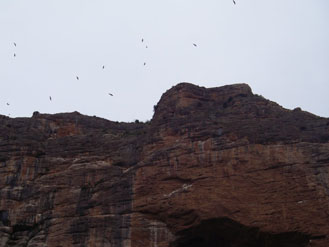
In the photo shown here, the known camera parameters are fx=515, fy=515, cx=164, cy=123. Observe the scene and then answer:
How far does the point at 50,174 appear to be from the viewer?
36.5 metres

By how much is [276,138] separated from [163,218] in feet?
30.0

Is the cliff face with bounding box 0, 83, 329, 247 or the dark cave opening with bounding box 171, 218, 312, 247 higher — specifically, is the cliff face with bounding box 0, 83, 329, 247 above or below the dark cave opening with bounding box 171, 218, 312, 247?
above

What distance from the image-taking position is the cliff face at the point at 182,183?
30859mm

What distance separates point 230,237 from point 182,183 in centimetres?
450

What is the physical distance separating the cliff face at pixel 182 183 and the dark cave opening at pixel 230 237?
72 millimetres

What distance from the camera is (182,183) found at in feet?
107

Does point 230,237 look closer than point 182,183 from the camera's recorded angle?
Yes

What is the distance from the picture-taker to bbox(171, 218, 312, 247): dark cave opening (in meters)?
30.4

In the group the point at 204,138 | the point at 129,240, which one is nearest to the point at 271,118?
the point at 204,138

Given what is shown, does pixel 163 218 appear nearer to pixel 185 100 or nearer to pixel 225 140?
pixel 225 140

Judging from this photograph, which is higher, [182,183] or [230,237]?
[182,183]

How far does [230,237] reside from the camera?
32.2 meters

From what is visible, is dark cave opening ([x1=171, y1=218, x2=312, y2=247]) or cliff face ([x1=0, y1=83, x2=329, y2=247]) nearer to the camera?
dark cave opening ([x1=171, y1=218, x2=312, y2=247])

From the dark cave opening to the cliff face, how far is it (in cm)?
7
